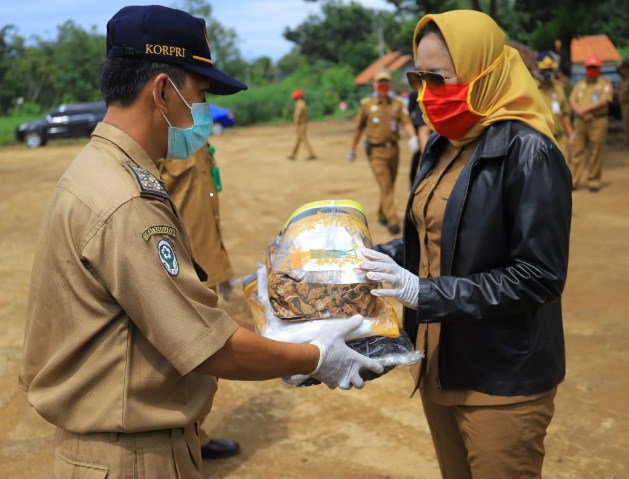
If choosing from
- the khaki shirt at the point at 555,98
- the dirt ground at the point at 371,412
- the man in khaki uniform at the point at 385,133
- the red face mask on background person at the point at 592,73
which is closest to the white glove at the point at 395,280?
the dirt ground at the point at 371,412

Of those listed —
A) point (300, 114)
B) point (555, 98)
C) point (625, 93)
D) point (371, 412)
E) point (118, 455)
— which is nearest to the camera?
point (118, 455)

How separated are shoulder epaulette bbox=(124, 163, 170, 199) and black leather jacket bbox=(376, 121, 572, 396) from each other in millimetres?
918

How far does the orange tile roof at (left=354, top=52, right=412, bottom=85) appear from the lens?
46312 millimetres

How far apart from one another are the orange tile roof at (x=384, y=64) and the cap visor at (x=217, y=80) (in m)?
43.5

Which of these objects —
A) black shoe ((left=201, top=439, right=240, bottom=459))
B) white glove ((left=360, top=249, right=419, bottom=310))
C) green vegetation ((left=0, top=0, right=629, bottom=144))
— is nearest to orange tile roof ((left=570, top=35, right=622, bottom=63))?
green vegetation ((left=0, top=0, right=629, bottom=144))

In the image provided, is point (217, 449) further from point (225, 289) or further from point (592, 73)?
point (592, 73)

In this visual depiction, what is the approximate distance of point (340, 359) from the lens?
228cm

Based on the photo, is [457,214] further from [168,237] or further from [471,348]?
[168,237]

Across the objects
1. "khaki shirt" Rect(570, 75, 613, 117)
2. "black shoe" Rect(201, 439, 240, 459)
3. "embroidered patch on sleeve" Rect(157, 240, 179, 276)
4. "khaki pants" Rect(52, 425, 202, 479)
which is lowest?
"black shoe" Rect(201, 439, 240, 459)

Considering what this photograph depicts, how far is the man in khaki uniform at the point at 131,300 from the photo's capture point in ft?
5.88

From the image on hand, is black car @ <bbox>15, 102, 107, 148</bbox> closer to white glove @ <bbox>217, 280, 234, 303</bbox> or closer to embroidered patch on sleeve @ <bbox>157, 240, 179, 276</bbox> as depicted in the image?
white glove @ <bbox>217, 280, 234, 303</bbox>

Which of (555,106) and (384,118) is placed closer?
(384,118)

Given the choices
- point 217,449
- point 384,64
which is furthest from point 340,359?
point 384,64

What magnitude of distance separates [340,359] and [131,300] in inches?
29.6
